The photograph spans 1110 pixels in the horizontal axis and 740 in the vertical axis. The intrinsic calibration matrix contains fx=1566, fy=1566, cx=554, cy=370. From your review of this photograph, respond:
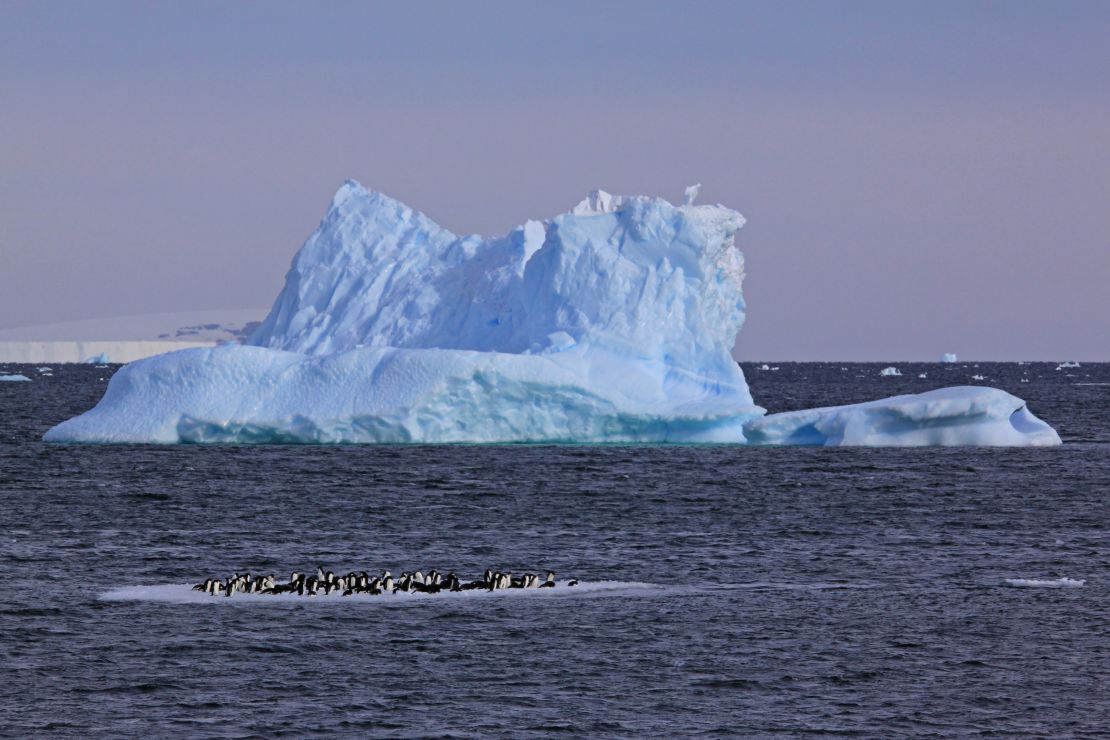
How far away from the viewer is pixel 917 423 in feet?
142

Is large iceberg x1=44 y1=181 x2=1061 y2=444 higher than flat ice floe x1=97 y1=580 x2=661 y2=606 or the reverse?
higher

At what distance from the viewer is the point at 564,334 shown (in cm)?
4381

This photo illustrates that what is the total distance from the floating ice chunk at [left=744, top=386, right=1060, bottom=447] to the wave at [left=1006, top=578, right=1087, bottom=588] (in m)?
18.5

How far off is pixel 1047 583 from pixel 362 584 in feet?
32.1

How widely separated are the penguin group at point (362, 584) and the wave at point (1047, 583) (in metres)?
6.42

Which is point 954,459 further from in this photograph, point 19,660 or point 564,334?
point 19,660

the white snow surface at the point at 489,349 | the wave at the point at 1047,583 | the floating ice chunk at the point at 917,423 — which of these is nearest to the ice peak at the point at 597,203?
the white snow surface at the point at 489,349

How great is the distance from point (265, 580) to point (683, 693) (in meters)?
7.74

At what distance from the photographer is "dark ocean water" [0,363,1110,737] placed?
15.4m

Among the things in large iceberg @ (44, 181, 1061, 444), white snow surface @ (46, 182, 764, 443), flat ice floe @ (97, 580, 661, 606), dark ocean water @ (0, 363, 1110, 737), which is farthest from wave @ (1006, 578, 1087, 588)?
white snow surface @ (46, 182, 764, 443)

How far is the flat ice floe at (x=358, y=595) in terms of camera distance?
68.1 feet

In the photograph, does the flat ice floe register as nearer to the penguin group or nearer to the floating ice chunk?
the penguin group

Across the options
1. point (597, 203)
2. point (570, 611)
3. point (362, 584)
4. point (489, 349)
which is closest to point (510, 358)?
point (489, 349)

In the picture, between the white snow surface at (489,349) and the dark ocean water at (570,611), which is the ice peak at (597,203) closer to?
the white snow surface at (489,349)
